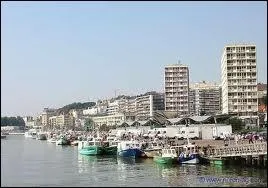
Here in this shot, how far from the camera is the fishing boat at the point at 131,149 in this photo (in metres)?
86.1

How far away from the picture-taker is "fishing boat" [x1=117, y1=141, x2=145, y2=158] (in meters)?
86.1

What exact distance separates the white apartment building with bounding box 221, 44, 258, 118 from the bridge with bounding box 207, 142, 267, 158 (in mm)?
88147

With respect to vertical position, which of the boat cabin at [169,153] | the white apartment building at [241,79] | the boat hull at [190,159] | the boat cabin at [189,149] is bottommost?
the boat hull at [190,159]

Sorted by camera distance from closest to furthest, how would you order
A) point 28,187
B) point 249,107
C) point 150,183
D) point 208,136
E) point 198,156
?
point 28,187 < point 150,183 < point 198,156 < point 208,136 < point 249,107

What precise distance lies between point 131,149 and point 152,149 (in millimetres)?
3410

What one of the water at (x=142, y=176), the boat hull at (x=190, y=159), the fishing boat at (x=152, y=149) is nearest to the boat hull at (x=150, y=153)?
the fishing boat at (x=152, y=149)

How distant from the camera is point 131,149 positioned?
86688 millimetres

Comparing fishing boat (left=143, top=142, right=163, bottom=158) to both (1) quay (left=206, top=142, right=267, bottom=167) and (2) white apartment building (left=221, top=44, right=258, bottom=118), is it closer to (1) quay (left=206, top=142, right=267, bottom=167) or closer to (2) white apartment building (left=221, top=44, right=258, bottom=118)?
(1) quay (left=206, top=142, right=267, bottom=167)

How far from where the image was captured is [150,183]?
170 ft

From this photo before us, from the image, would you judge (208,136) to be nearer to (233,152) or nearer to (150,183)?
(233,152)

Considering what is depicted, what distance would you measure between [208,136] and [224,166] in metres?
50.0

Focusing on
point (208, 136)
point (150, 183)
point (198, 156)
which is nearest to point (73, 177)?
point (150, 183)

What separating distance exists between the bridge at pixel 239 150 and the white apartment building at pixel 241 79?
8815 centimetres

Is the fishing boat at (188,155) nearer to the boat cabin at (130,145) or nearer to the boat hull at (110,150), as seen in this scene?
the boat cabin at (130,145)
